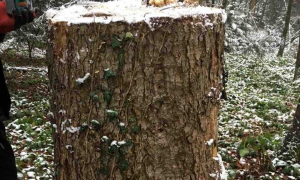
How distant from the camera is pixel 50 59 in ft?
5.44

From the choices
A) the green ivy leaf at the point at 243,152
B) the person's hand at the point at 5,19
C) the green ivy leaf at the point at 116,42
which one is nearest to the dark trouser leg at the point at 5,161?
the person's hand at the point at 5,19

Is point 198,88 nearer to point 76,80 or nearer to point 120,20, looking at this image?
point 120,20

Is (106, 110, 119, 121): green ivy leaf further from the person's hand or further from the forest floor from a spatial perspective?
the forest floor

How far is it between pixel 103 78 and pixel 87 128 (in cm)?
28

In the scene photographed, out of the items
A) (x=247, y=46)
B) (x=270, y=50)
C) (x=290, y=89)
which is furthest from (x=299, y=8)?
(x=290, y=89)

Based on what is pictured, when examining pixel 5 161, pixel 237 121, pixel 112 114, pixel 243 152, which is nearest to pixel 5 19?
pixel 5 161

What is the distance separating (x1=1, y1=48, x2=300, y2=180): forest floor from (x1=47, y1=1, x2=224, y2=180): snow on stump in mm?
2871

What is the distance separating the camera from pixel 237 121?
7.33 meters

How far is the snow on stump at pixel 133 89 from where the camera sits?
1477mm

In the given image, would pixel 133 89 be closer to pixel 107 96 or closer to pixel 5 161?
pixel 107 96

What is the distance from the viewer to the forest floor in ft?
15.8

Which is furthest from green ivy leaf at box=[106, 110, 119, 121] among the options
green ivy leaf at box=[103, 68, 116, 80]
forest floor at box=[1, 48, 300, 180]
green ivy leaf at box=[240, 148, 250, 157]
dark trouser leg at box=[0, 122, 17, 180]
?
green ivy leaf at box=[240, 148, 250, 157]

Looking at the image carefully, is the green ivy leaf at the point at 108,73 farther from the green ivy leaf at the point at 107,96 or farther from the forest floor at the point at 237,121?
the forest floor at the point at 237,121

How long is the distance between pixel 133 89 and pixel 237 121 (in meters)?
6.28
